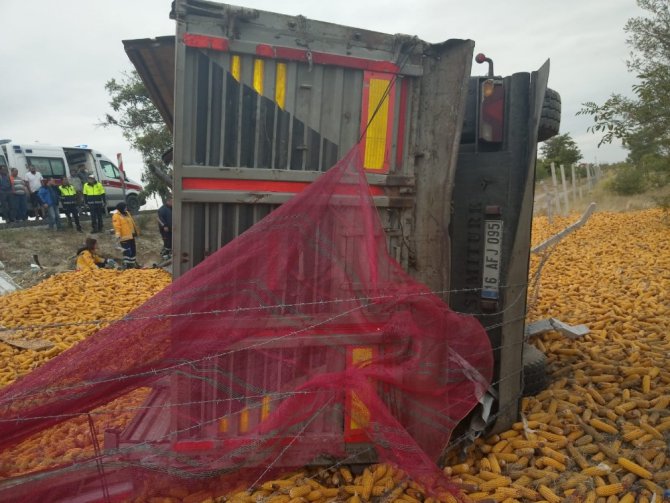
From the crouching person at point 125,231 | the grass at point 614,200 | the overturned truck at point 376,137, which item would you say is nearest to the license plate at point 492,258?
the overturned truck at point 376,137

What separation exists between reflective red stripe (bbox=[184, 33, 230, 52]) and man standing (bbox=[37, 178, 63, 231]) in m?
14.7

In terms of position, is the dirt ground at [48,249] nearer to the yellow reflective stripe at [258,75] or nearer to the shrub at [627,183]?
the yellow reflective stripe at [258,75]

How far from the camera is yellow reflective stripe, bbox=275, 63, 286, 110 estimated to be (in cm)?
297

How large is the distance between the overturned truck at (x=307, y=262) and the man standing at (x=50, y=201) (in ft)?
48.4

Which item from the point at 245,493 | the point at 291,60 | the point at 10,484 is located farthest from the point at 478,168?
the point at 10,484

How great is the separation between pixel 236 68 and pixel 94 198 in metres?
15.2

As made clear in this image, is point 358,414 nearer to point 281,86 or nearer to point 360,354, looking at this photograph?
point 360,354

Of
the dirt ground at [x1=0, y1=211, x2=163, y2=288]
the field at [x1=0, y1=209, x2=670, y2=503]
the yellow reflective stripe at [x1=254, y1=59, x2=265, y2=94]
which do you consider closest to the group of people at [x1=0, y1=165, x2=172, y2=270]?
the dirt ground at [x1=0, y1=211, x2=163, y2=288]

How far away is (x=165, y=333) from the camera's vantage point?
7.82ft

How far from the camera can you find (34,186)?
55.1 feet

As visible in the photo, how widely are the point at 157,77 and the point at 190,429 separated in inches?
129

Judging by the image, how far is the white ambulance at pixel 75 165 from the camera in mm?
18578

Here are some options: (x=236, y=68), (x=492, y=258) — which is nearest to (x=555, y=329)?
(x=492, y=258)

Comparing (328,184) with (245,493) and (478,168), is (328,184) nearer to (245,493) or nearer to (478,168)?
(478,168)
